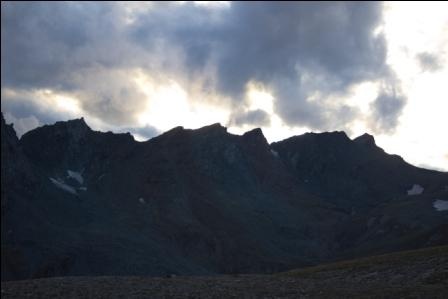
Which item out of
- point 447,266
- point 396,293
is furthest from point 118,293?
point 447,266

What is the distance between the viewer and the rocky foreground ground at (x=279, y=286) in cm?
4128

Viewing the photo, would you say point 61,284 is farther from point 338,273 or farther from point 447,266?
point 447,266

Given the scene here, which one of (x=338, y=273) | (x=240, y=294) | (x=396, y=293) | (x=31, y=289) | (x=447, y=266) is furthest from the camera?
(x=338, y=273)

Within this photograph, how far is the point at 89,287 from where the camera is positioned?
4575 cm

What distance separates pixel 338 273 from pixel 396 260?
5734 mm

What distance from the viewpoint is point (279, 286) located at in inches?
1823

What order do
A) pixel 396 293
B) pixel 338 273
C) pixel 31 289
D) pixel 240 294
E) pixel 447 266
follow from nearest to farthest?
pixel 396 293
pixel 240 294
pixel 31 289
pixel 447 266
pixel 338 273

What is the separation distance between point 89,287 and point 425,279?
2466cm

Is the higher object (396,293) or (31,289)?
(31,289)

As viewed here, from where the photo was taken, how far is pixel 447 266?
49250mm

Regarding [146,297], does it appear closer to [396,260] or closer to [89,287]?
[89,287]

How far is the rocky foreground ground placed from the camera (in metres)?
41.3

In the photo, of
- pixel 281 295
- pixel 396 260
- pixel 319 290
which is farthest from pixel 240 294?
pixel 396 260

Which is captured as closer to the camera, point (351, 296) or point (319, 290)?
point (351, 296)
